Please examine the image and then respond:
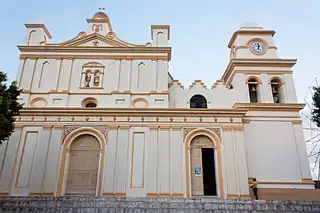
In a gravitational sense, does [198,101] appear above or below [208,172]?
above

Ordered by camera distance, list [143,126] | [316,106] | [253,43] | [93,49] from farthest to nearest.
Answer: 1. [253,43]
2. [93,49]
3. [143,126]
4. [316,106]

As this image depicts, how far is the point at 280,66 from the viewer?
19.7m

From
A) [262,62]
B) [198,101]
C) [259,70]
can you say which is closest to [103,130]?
[198,101]

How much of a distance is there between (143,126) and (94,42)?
7205 mm

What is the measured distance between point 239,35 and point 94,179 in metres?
14.3

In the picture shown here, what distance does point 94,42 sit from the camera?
64.7 feet

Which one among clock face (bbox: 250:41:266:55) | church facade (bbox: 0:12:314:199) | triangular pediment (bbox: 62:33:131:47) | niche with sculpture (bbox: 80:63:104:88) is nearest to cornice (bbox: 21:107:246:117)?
church facade (bbox: 0:12:314:199)

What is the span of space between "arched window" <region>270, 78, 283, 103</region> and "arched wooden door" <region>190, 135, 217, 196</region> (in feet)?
20.2

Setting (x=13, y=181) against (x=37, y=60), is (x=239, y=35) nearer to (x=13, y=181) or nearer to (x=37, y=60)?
(x=37, y=60)

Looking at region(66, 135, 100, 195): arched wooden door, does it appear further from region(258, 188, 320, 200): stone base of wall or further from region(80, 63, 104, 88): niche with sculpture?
region(258, 188, 320, 200): stone base of wall

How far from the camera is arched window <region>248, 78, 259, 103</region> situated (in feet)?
63.8

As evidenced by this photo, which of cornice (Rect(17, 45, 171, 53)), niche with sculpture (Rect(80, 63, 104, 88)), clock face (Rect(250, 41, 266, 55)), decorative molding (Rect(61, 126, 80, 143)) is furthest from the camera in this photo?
clock face (Rect(250, 41, 266, 55))

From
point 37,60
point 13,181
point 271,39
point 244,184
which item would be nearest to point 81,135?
point 13,181

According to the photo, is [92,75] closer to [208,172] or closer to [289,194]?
[208,172]
